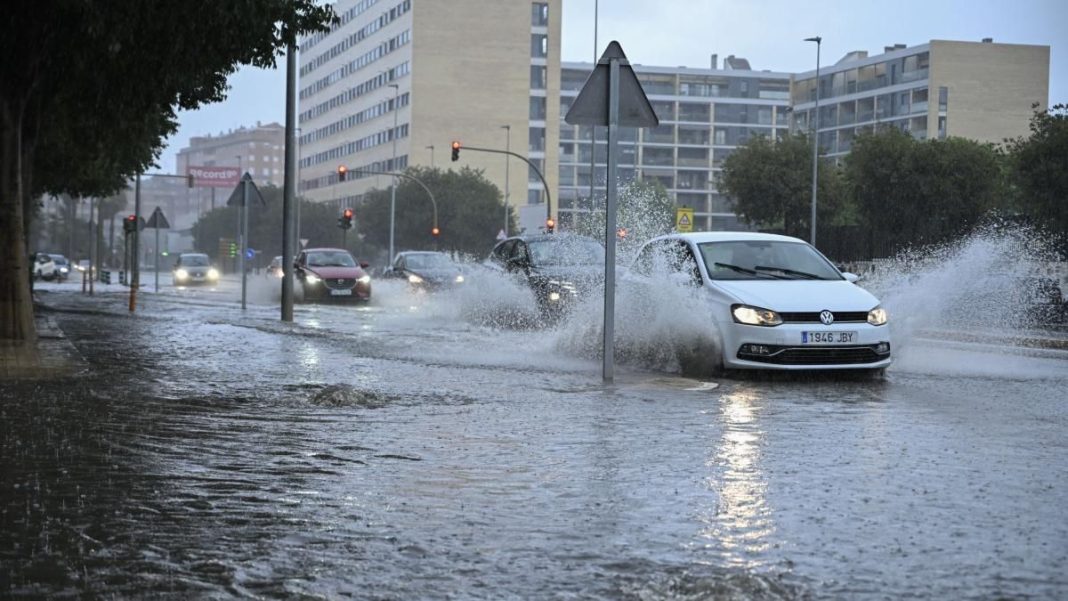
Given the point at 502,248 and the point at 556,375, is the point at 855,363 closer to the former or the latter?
the point at 556,375

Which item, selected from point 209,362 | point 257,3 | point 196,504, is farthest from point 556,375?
point 196,504

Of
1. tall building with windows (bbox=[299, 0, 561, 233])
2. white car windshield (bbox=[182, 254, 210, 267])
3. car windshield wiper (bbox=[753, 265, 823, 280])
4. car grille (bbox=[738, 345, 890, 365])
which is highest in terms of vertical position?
tall building with windows (bbox=[299, 0, 561, 233])

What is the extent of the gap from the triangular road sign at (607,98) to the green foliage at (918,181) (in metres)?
56.2

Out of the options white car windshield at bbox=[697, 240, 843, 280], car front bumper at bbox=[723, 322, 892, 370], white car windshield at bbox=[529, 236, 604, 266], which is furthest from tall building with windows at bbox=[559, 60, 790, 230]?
car front bumper at bbox=[723, 322, 892, 370]

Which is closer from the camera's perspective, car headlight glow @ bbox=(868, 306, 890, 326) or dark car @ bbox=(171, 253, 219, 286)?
car headlight glow @ bbox=(868, 306, 890, 326)

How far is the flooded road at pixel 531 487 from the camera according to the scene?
5203mm

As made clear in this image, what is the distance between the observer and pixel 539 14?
12738cm

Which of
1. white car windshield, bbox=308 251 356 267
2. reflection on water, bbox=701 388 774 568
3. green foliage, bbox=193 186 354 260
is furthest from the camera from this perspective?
green foliage, bbox=193 186 354 260

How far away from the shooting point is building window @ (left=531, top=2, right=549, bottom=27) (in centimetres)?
12688

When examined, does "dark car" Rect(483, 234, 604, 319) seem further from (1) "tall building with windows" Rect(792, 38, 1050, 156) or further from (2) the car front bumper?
(1) "tall building with windows" Rect(792, 38, 1050, 156)

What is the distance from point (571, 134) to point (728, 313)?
459 ft

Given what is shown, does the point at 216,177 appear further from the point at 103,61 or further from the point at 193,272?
the point at 103,61

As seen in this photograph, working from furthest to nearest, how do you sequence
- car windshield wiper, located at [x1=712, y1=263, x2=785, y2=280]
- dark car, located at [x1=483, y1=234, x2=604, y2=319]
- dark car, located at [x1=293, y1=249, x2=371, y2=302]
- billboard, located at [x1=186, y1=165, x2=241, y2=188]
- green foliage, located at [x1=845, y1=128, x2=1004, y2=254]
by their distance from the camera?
1. billboard, located at [x1=186, y1=165, x2=241, y2=188]
2. green foliage, located at [x1=845, y1=128, x2=1004, y2=254]
3. dark car, located at [x1=293, y1=249, x2=371, y2=302]
4. dark car, located at [x1=483, y1=234, x2=604, y2=319]
5. car windshield wiper, located at [x1=712, y1=263, x2=785, y2=280]

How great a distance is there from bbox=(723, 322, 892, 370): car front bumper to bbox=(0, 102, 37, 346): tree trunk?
28.2ft
